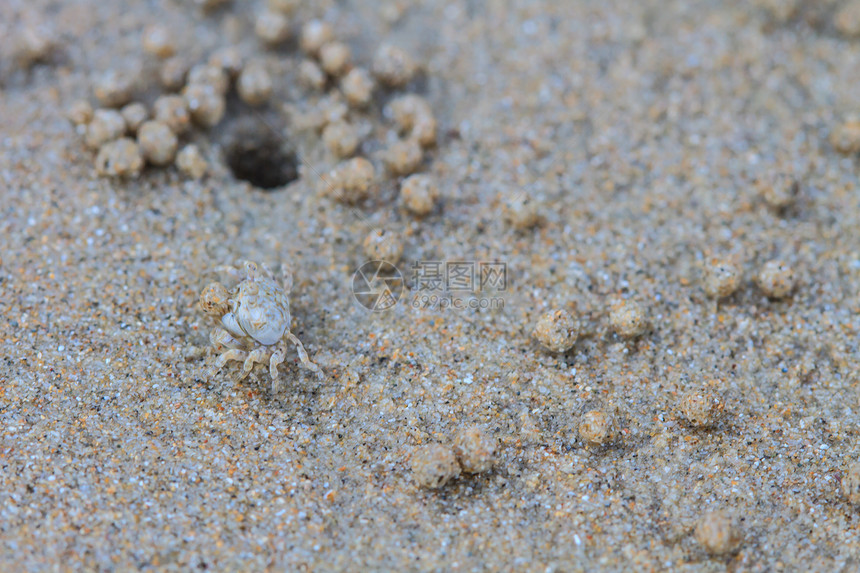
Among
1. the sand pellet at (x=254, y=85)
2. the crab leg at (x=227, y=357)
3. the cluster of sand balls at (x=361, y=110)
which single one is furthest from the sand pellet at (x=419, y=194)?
the crab leg at (x=227, y=357)

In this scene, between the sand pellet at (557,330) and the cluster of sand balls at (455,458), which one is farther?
the sand pellet at (557,330)

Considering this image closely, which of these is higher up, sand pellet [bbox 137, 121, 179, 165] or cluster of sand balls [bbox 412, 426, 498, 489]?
sand pellet [bbox 137, 121, 179, 165]

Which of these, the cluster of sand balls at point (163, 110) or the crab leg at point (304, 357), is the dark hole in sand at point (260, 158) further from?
the crab leg at point (304, 357)

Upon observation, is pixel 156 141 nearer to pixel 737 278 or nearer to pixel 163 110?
pixel 163 110

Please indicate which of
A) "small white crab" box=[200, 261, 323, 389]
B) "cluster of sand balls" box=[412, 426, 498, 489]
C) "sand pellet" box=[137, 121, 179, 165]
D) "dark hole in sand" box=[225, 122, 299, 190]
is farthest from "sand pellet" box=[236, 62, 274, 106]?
"cluster of sand balls" box=[412, 426, 498, 489]

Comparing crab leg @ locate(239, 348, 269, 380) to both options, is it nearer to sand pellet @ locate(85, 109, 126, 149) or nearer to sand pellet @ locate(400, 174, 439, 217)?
sand pellet @ locate(400, 174, 439, 217)

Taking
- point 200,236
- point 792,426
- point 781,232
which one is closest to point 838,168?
point 781,232

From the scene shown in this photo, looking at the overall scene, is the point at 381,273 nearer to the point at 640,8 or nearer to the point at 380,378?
the point at 380,378
